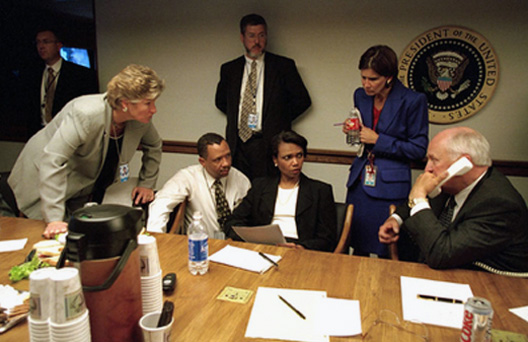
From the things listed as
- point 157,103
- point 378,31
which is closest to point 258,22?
point 378,31

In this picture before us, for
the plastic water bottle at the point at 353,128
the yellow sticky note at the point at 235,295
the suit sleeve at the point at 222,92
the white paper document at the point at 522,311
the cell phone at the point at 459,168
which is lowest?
the yellow sticky note at the point at 235,295

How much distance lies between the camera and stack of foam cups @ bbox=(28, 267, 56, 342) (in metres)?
0.82

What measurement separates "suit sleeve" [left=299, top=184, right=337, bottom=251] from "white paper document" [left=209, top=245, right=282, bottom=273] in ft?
1.86

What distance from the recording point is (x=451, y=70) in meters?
3.38

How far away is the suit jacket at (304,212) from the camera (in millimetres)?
2283

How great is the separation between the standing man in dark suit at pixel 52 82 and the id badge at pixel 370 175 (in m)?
3.09

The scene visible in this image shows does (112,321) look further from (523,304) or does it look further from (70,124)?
(70,124)

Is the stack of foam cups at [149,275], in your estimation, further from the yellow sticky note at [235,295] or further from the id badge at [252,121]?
the id badge at [252,121]

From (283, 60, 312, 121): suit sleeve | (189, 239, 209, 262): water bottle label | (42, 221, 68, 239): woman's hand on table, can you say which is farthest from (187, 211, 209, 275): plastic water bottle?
(283, 60, 312, 121): suit sleeve

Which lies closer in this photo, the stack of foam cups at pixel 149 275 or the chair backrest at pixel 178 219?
the stack of foam cups at pixel 149 275

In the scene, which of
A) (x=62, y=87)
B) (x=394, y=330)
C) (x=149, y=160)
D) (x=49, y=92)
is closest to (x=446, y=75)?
(x=149, y=160)

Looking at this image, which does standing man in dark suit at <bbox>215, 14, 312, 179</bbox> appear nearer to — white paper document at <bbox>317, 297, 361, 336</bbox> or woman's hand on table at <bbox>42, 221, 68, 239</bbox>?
woman's hand on table at <bbox>42, 221, 68, 239</bbox>

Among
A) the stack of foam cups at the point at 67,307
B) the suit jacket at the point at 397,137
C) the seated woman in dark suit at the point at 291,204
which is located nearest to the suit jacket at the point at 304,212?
the seated woman in dark suit at the point at 291,204

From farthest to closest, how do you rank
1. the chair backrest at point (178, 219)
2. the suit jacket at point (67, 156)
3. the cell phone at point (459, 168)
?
1. the chair backrest at point (178, 219)
2. the suit jacket at point (67, 156)
3. the cell phone at point (459, 168)
